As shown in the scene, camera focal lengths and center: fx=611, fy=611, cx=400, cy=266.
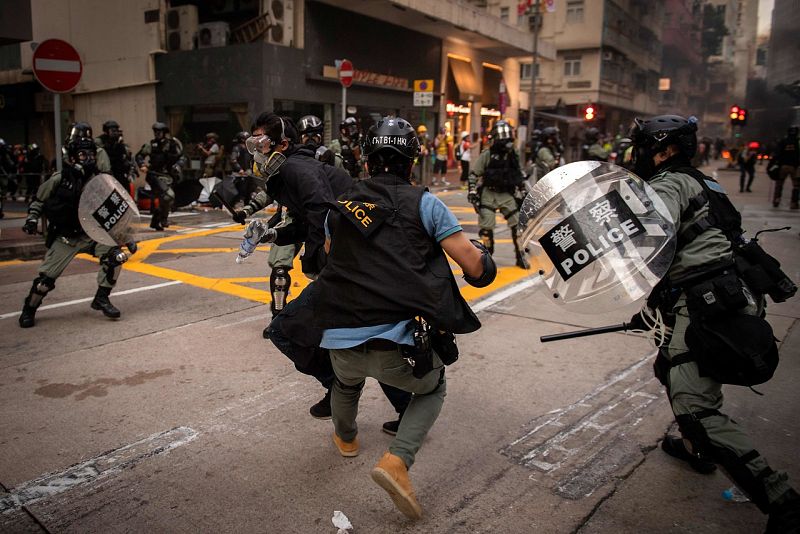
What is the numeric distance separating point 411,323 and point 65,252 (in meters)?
4.65

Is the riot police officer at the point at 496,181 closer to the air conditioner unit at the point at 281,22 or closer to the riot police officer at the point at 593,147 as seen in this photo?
the riot police officer at the point at 593,147

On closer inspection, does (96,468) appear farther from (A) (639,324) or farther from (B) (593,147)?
(B) (593,147)

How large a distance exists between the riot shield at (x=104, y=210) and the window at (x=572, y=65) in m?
43.4

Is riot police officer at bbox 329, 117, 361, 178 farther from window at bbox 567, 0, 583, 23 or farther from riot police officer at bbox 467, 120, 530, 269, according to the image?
window at bbox 567, 0, 583, 23

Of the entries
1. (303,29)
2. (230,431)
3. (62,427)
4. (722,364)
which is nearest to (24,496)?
(62,427)

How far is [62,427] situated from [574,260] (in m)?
3.18

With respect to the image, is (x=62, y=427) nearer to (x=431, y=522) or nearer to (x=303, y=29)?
(x=431, y=522)

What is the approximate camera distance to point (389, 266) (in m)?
2.72

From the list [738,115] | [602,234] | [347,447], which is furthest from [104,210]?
[738,115]

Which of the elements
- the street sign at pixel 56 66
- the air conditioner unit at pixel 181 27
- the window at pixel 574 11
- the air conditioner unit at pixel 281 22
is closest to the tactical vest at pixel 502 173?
the street sign at pixel 56 66

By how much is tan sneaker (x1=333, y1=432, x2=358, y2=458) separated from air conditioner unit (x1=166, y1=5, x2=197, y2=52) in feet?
60.9

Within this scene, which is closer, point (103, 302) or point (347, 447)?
point (347, 447)

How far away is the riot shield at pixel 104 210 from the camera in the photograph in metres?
5.73

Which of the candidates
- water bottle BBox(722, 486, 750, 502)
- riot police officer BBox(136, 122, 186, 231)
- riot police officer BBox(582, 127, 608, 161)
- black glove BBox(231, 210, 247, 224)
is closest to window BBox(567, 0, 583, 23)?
riot police officer BBox(582, 127, 608, 161)
